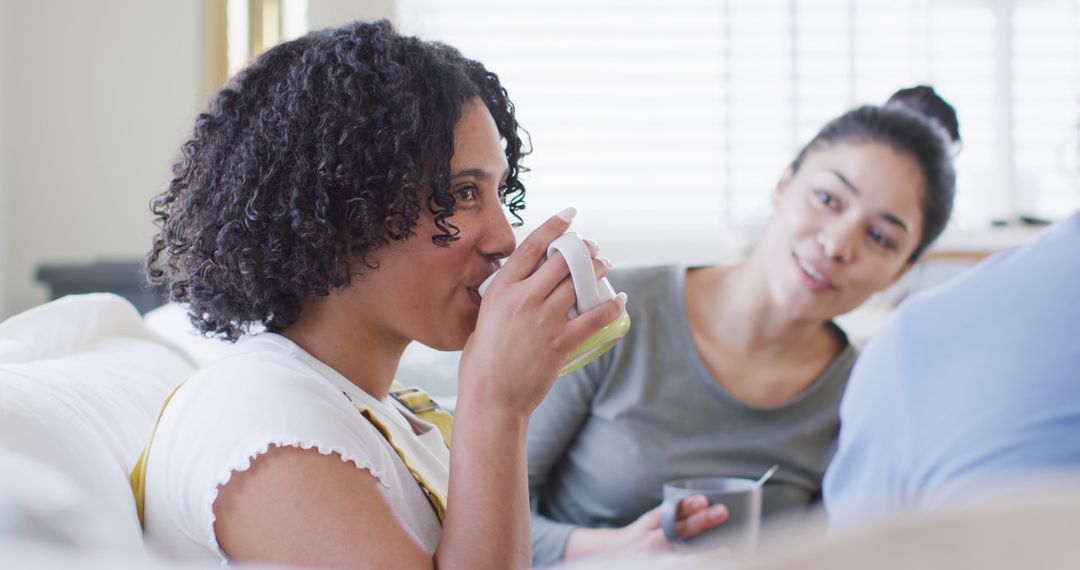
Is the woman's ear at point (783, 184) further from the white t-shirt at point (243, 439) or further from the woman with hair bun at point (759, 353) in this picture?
the white t-shirt at point (243, 439)

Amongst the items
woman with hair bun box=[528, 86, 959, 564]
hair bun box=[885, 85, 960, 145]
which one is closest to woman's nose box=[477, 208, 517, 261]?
woman with hair bun box=[528, 86, 959, 564]

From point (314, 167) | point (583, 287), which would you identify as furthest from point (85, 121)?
point (583, 287)

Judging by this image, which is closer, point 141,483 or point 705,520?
point 141,483

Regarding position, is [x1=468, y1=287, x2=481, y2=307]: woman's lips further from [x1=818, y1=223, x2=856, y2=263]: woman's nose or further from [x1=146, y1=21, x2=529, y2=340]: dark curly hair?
[x1=818, y1=223, x2=856, y2=263]: woman's nose

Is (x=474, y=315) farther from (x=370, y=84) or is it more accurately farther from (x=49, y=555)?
(x=49, y=555)

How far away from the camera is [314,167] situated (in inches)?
33.8

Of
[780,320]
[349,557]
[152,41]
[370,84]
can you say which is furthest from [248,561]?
[152,41]

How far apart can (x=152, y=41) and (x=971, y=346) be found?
3.27 meters

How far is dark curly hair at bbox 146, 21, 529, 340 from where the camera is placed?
0.86 meters

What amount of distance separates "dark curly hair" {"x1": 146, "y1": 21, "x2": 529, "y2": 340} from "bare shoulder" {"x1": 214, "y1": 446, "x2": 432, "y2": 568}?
0.22 m

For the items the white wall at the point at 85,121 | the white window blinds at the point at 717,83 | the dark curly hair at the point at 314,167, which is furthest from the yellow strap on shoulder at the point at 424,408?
the white window blinds at the point at 717,83

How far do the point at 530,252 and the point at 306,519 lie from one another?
300mm

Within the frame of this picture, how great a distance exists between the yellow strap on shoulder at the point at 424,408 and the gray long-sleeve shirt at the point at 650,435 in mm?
411

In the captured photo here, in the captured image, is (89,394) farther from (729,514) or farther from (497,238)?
(729,514)
